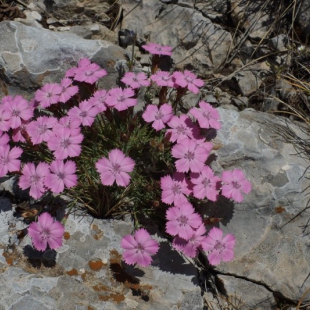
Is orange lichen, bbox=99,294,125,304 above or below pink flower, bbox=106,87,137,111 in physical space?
below

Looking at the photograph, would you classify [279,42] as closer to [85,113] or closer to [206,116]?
[206,116]

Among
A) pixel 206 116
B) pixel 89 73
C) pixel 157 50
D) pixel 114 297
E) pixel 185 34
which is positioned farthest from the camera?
pixel 185 34

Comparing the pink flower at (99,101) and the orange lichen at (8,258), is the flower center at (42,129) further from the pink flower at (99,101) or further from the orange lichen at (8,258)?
the orange lichen at (8,258)

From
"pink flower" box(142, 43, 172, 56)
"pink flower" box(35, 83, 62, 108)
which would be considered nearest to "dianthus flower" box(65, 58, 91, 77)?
"pink flower" box(35, 83, 62, 108)

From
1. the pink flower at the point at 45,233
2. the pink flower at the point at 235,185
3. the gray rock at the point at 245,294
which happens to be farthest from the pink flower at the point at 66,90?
the gray rock at the point at 245,294

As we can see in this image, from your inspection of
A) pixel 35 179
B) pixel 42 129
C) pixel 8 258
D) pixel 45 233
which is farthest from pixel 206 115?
pixel 8 258

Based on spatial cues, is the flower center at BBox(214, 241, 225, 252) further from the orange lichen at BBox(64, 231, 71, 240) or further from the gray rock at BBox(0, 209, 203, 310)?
the orange lichen at BBox(64, 231, 71, 240)

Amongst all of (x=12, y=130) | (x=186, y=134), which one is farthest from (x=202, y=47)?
(x=12, y=130)

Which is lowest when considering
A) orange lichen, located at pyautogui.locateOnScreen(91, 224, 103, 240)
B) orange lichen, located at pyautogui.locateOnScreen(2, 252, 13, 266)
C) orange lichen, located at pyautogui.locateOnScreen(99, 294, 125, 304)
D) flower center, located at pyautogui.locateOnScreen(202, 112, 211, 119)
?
orange lichen, located at pyautogui.locateOnScreen(2, 252, 13, 266)
